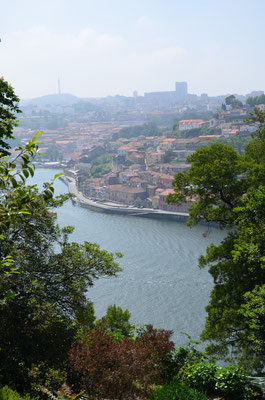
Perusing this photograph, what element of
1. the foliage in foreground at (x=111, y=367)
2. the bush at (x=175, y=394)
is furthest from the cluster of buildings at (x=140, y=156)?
the bush at (x=175, y=394)

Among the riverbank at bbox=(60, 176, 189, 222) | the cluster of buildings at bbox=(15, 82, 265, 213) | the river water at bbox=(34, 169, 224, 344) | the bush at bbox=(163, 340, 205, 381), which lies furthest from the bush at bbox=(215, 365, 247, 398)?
the riverbank at bbox=(60, 176, 189, 222)

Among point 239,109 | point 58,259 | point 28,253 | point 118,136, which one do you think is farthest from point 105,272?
point 118,136

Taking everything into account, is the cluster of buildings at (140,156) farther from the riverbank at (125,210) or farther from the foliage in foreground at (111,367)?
the foliage in foreground at (111,367)

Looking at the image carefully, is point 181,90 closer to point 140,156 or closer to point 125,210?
point 140,156

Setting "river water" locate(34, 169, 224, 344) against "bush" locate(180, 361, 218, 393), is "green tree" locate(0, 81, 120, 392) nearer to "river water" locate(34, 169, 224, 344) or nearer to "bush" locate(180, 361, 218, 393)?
"bush" locate(180, 361, 218, 393)

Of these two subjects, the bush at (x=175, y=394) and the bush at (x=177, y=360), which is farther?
the bush at (x=177, y=360)

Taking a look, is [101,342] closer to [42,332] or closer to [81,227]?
[42,332]

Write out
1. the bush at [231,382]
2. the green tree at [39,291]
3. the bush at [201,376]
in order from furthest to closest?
the bush at [201,376], the bush at [231,382], the green tree at [39,291]

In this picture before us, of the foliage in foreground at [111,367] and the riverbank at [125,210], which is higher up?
the foliage in foreground at [111,367]
